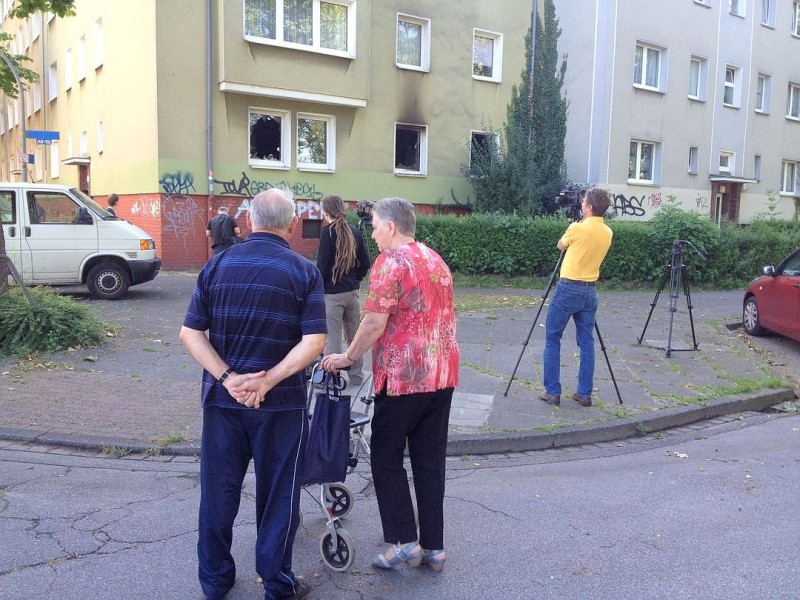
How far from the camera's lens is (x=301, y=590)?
3480 mm

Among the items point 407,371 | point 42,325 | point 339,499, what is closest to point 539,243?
point 42,325

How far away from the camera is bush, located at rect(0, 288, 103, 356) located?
27.5 feet

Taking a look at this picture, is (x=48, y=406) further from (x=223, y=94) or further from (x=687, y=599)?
(x=223, y=94)

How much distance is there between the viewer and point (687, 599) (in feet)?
11.7

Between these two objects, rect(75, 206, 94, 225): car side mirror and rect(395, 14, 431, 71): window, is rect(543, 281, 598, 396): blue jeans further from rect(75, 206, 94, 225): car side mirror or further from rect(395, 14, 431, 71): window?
rect(395, 14, 431, 71): window

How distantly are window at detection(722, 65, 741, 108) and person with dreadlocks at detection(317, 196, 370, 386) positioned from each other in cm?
2439

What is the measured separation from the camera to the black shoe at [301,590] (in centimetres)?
344

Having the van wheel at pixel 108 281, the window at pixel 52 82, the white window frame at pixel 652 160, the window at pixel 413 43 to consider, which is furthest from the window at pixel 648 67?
the window at pixel 52 82

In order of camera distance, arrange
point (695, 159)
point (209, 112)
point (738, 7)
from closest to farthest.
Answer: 1. point (209, 112)
2. point (695, 159)
3. point (738, 7)

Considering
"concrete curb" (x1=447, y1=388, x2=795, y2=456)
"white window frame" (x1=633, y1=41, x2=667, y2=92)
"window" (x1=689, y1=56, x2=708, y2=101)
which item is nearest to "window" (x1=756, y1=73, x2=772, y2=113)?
"window" (x1=689, y1=56, x2=708, y2=101)

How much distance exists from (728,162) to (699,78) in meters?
3.54

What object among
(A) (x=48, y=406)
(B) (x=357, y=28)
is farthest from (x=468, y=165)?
(A) (x=48, y=406)

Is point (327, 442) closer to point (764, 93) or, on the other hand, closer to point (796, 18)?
point (764, 93)

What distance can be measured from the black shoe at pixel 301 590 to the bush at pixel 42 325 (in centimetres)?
608
